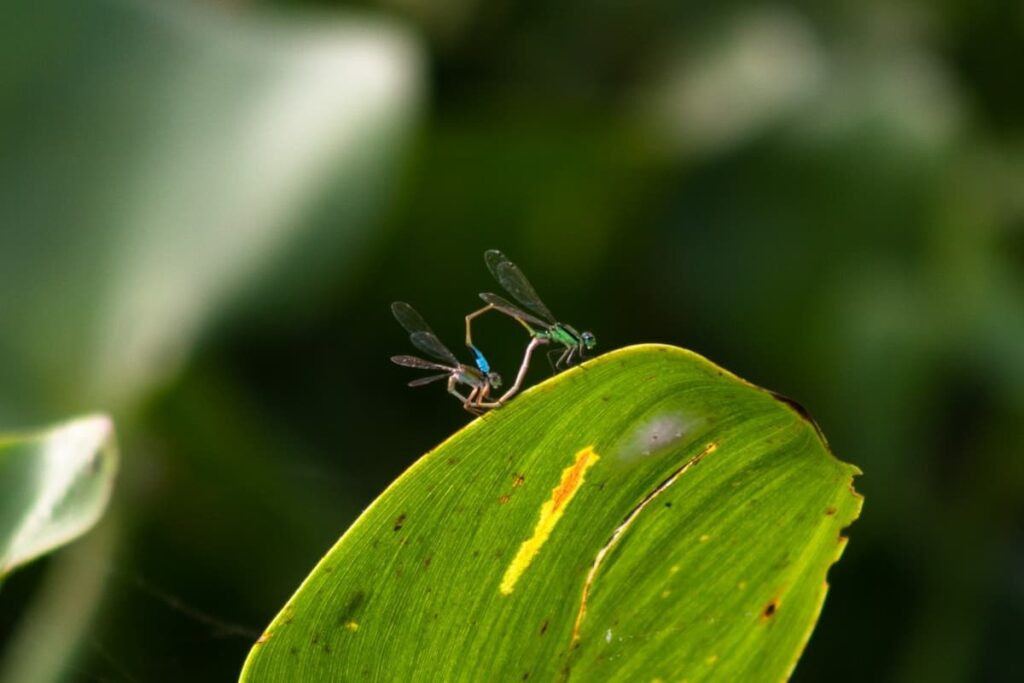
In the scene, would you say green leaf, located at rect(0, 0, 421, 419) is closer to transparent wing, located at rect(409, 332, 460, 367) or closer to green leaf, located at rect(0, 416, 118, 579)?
transparent wing, located at rect(409, 332, 460, 367)

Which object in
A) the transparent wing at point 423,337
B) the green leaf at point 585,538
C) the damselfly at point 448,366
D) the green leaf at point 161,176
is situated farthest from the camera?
the green leaf at point 161,176

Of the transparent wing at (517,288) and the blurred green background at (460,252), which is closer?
the transparent wing at (517,288)

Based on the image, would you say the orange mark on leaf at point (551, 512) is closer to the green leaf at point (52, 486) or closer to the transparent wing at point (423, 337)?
the green leaf at point (52, 486)

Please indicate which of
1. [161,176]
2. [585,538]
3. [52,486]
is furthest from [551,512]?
[161,176]

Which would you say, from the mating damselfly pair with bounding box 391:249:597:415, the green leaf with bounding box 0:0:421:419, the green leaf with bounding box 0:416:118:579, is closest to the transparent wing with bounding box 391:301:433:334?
the mating damselfly pair with bounding box 391:249:597:415

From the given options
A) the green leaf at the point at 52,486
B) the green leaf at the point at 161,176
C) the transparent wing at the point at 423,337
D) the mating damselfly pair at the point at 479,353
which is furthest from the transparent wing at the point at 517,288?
the green leaf at the point at 161,176

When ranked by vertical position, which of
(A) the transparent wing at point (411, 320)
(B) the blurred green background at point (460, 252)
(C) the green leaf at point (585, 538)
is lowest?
(B) the blurred green background at point (460, 252)

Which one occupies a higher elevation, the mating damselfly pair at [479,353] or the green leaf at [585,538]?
the green leaf at [585,538]
